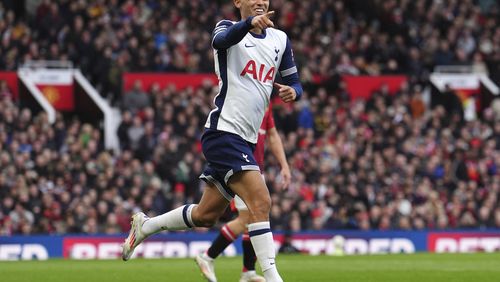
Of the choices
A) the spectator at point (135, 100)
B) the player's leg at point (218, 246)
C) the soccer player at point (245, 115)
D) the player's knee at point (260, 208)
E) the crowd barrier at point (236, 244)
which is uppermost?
the soccer player at point (245, 115)

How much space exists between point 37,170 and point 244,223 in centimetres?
1094

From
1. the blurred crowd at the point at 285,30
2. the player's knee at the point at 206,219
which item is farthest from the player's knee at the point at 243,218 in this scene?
the blurred crowd at the point at 285,30

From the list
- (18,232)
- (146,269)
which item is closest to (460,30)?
(18,232)

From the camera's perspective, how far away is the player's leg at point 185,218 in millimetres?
10492

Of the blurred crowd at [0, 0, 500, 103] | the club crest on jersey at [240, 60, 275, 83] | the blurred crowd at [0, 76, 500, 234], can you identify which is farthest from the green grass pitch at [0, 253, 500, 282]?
the blurred crowd at [0, 0, 500, 103]

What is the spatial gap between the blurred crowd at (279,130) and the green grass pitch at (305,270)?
5.55 meters

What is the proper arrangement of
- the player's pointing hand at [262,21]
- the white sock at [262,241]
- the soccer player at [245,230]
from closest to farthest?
the player's pointing hand at [262,21] < the white sock at [262,241] < the soccer player at [245,230]

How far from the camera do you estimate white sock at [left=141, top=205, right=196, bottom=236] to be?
1067 centimetres

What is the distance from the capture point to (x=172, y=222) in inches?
424

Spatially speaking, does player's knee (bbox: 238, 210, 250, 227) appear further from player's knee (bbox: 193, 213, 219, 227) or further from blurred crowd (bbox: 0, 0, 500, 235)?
blurred crowd (bbox: 0, 0, 500, 235)

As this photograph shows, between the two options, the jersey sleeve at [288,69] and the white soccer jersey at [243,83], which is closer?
the white soccer jersey at [243,83]

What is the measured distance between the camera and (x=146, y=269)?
49.9 ft

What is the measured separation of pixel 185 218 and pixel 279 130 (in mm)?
16164

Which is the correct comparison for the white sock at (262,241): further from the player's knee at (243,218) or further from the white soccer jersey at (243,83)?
the player's knee at (243,218)
